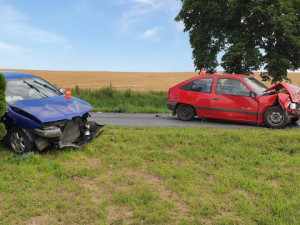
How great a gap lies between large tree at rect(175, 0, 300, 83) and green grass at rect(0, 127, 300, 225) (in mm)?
15531

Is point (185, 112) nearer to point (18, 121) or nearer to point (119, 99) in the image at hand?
point (18, 121)

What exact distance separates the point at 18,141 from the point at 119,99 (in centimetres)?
1163

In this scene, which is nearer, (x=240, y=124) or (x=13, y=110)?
(x=13, y=110)

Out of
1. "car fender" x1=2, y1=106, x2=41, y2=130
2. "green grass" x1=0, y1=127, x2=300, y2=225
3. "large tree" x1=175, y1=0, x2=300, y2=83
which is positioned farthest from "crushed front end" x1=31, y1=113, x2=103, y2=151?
"large tree" x1=175, y1=0, x2=300, y2=83

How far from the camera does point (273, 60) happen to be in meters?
22.3

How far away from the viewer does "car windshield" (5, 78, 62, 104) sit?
684cm

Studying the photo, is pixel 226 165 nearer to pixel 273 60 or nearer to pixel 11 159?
pixel 11 159

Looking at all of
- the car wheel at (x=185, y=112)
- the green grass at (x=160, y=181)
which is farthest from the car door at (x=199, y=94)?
the green grass at (x=160, y=181)

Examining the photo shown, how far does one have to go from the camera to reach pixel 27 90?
7.20 m

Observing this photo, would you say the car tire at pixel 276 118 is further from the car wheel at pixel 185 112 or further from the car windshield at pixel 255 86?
the car wheel at pixel 185 112

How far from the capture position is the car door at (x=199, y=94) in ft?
33.4

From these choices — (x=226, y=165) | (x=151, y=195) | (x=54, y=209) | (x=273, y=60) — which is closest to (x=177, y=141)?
(x=226, y=165)

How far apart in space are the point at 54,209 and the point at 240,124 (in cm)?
715

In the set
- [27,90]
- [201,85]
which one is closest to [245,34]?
[201,85]
